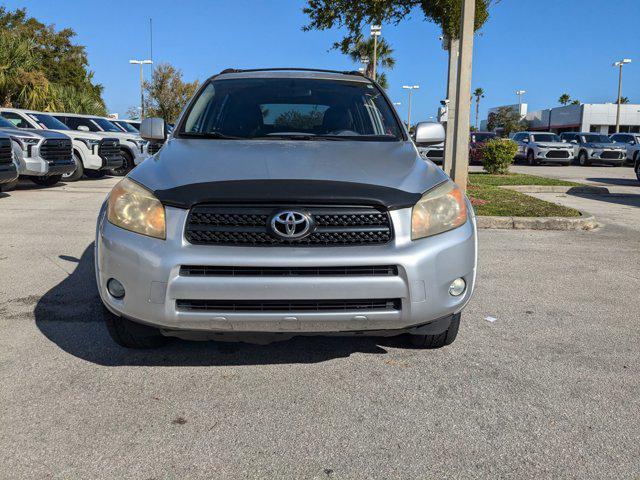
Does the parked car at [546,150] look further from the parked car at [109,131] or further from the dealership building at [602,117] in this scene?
the dealership building at [602,117]

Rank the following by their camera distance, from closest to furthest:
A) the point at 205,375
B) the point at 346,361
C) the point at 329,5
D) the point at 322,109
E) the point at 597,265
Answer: the point at 205,375
the point at 346,361
the point at 322,109
the point at 597,265
the point at 329,5

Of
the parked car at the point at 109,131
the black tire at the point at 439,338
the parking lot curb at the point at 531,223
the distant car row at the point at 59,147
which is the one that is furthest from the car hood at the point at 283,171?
the parked car at the point at 109,131

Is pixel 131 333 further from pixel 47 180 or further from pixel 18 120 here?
pixel 18 120

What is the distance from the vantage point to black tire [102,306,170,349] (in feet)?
10.4

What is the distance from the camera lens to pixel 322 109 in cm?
439

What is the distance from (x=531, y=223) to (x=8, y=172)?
29.0 ft

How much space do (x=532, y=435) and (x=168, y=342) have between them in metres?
2.11

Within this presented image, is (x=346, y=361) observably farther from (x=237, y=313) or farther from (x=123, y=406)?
(x=123, y=406)

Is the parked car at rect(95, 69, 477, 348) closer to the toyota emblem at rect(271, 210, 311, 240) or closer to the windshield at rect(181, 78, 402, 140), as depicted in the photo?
the toyota emblem at rect(271, 210, 311, 240)

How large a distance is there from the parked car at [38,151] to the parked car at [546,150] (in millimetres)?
21662

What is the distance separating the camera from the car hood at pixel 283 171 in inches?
112

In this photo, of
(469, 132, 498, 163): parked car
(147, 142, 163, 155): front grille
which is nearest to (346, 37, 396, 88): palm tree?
(469, 132, 498, 163): parked car

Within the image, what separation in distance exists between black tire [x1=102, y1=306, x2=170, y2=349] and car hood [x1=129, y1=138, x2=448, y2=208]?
2.46 feet

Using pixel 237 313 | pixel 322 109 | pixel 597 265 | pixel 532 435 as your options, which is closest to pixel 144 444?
pixel 237 313
